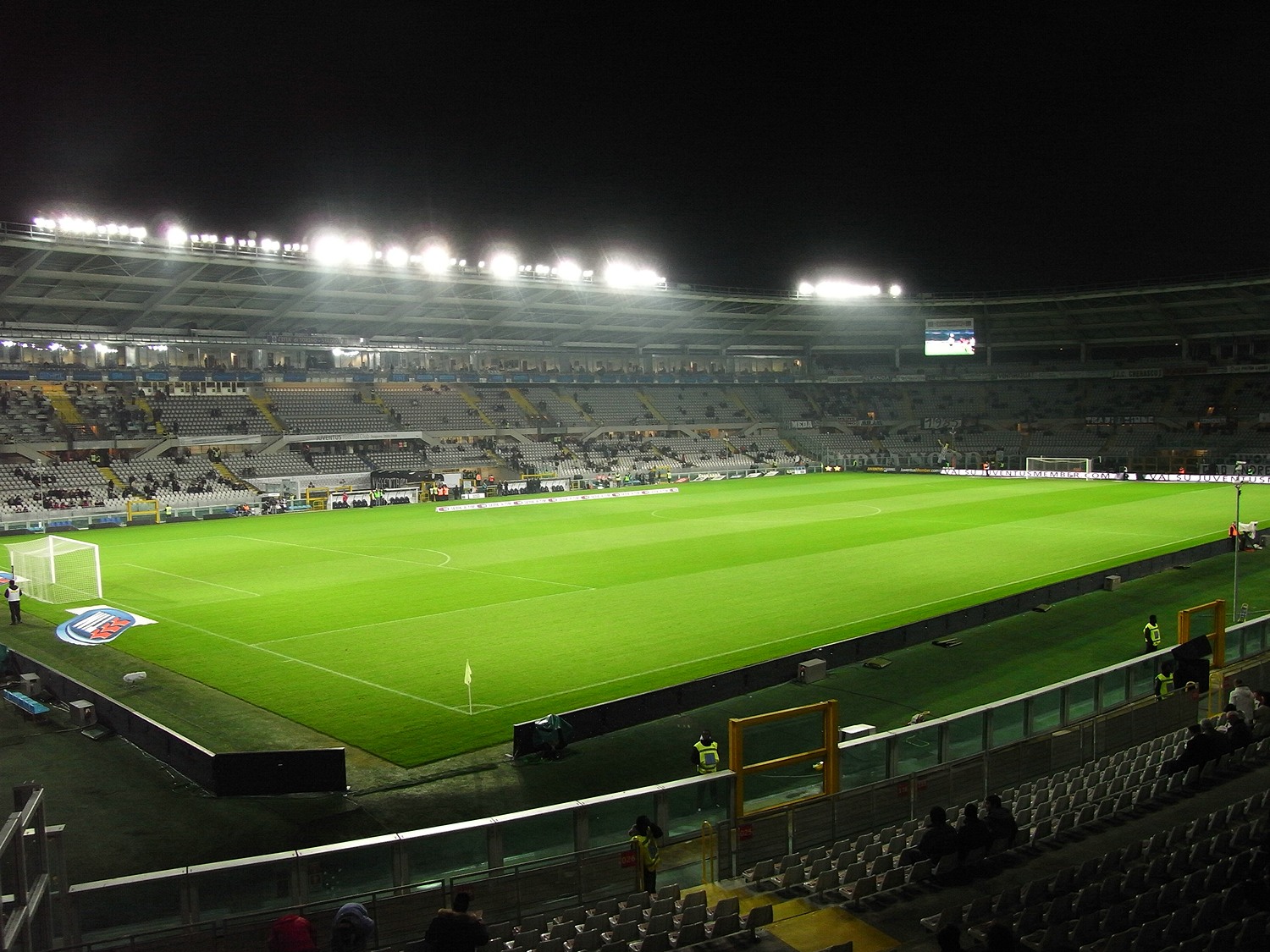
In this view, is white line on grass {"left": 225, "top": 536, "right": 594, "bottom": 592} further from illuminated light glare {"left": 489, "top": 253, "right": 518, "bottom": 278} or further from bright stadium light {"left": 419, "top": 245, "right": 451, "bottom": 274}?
illuminated light glare {"left": 489, "top": 253, "right": 518, "bottom": 278}

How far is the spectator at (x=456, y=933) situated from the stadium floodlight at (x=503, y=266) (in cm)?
5786

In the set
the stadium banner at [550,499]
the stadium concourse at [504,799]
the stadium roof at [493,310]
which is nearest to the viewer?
the stadium concourse at [504,799]

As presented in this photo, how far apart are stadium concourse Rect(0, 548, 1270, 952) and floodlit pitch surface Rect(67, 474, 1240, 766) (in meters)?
1.59

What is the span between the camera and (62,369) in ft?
188

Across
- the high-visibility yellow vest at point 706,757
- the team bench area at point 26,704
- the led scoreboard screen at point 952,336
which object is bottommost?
the team bench area at point 26,704

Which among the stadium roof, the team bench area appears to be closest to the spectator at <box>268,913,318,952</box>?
the team bench area

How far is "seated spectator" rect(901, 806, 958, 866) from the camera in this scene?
9.39 m

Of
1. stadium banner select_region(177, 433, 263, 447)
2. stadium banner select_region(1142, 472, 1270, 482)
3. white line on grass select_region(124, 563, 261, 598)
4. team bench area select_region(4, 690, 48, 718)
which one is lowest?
stadium banner select_region(1142, 472, 1270, 482)

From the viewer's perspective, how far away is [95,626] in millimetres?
25000

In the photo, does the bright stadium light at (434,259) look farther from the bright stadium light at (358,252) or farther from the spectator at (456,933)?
the spectator at (456,933)

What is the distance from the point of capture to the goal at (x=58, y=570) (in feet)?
97.2

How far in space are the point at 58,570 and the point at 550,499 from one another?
32297 mm

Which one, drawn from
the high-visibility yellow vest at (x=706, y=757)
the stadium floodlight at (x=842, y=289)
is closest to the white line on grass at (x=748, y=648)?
the high-visibility yellow vest at (x=706, y=757)

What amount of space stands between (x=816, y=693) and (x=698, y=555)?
16691mm
